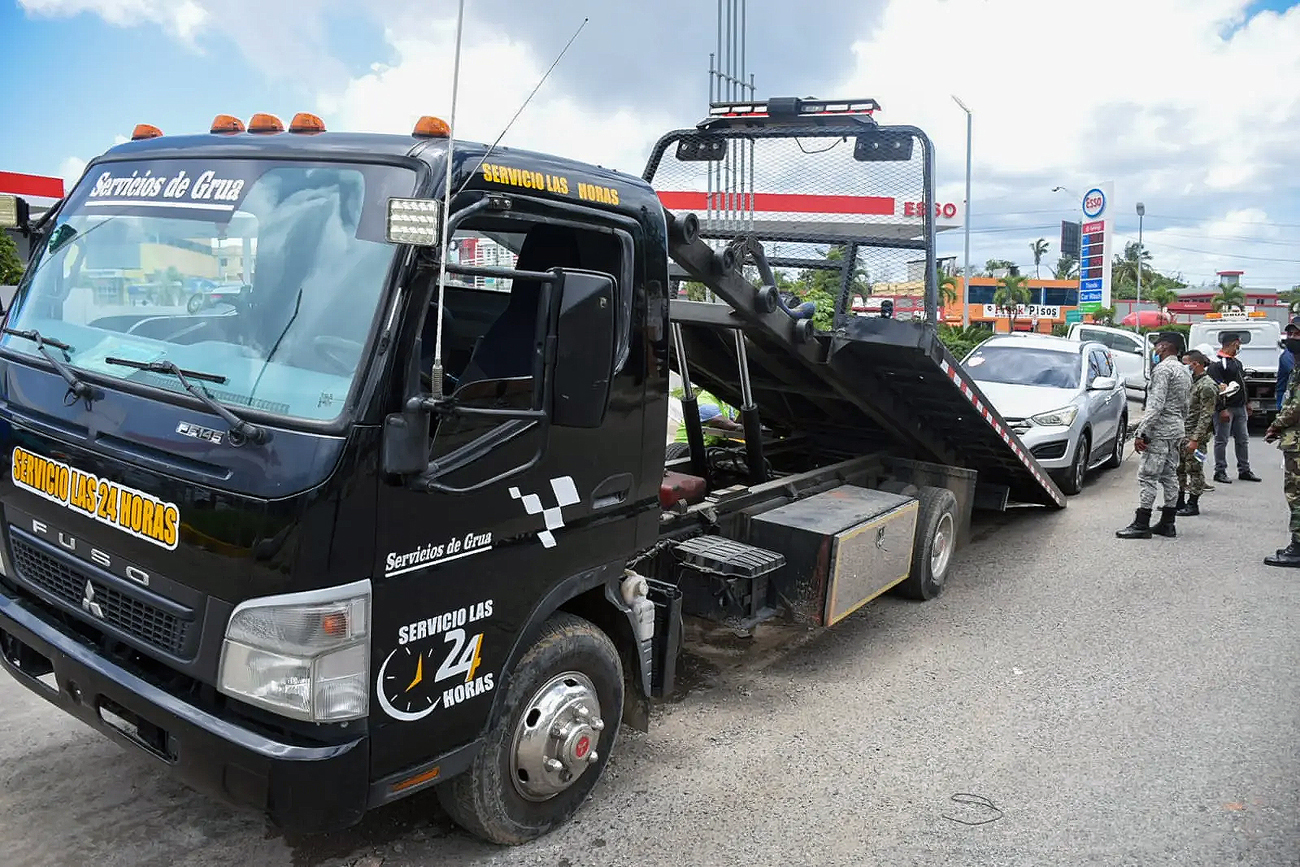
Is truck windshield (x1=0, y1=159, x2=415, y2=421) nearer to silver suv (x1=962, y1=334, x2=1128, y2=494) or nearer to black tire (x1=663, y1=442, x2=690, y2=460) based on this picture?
black tire (x1=663, y1=442, x2=690, y2=460)

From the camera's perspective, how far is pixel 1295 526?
292 inches

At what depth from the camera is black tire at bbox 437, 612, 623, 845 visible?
3.22 meters

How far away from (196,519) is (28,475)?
3.04ft

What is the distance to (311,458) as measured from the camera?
101 inches

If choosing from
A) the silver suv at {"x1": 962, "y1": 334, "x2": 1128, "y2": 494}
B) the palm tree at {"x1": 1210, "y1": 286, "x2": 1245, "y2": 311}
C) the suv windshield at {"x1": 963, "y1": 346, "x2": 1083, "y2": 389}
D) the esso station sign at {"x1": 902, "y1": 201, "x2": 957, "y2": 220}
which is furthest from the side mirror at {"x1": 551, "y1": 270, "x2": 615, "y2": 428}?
the palm tree at {"x1": 1210, "y1": 286, "x2": 1245, "y2": 311}

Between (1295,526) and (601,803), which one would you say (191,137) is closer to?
(601,803)

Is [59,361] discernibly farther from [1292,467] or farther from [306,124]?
[1292,467]

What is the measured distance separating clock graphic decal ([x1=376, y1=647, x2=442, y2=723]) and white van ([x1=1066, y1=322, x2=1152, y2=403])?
14.1m

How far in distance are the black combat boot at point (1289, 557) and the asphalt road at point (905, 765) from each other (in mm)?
999

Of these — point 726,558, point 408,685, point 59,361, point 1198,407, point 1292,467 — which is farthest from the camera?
point 1198,407

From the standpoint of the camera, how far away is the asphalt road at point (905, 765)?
3.48 m

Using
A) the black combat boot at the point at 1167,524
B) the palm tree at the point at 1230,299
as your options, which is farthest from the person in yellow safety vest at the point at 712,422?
the palm tree at the point at 1230,299

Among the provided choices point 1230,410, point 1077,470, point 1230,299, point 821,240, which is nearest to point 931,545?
point 821,240

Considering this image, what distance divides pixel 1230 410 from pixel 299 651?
446 inches
